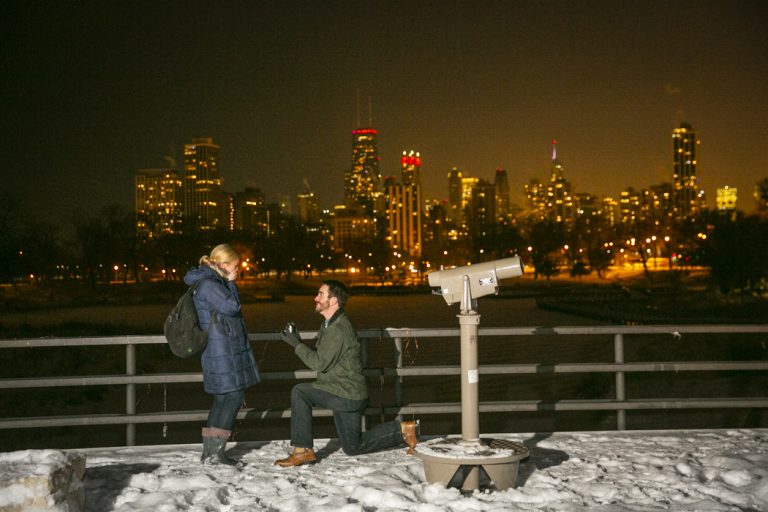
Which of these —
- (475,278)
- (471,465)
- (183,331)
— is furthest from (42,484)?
(475,278)

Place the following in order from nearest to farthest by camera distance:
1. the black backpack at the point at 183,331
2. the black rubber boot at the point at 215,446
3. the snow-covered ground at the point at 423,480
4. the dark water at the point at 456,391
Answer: the snow-covered ground at the point at 423,480 → the black backpack at the point at 183,331 → the black rubber boot at the point at 215,446 → the dark water at the point at 456,391

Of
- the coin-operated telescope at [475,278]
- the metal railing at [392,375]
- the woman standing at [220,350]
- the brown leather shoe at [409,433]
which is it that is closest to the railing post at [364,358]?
the metal railing at [392,375]

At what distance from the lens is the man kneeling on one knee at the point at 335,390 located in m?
6.68

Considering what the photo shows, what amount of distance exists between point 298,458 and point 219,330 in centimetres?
125

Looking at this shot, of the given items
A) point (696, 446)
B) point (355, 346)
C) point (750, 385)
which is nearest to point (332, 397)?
point (355, 346)

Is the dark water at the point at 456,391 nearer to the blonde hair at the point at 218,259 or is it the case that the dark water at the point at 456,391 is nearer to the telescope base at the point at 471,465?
the telescope base at the point at 471,465

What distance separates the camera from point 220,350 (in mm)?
6543

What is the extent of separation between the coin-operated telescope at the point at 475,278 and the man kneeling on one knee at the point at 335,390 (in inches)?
38.0

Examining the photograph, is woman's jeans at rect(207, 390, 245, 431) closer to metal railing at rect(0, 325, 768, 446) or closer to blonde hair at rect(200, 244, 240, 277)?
metal railing at rect(0, 325, 768, 446)

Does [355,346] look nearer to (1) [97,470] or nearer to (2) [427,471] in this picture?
(2) [427,471]

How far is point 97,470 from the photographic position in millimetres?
6512

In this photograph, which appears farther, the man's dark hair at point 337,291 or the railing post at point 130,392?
the railing post at point 130,392

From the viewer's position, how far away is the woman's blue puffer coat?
6520mm

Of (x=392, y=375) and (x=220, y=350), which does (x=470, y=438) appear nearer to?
(x=392, y=375)
